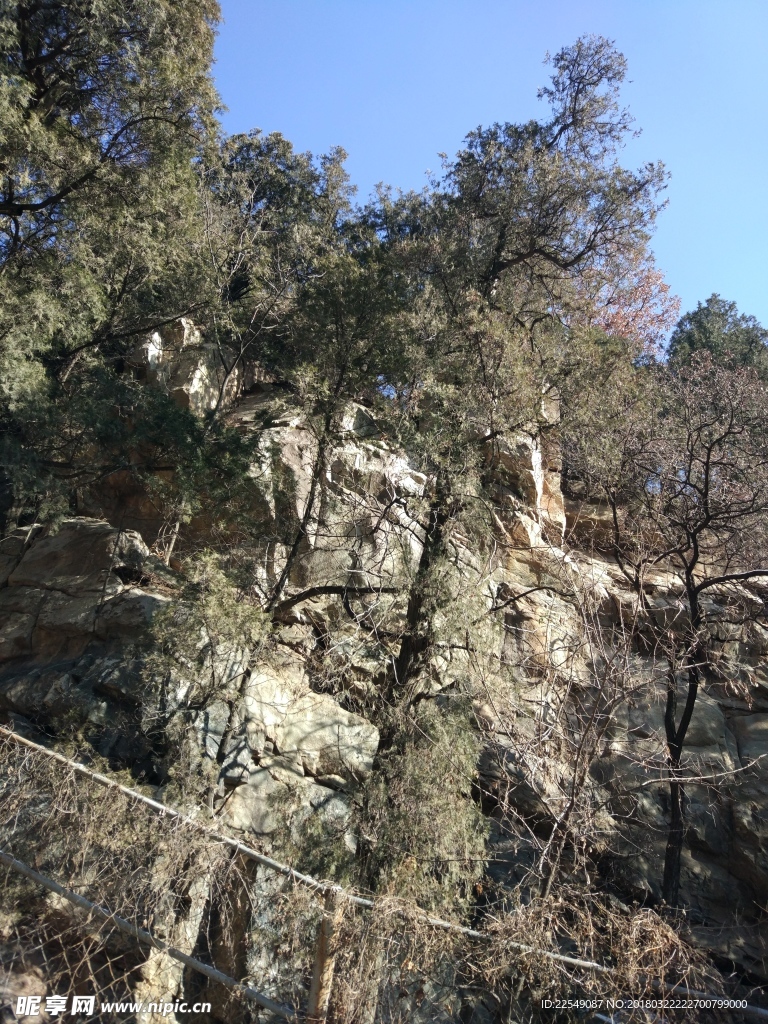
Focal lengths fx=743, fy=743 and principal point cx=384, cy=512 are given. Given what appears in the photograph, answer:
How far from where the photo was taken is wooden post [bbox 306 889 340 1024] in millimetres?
4254

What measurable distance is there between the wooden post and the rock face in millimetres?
3519

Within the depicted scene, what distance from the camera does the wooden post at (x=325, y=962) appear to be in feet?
14.0

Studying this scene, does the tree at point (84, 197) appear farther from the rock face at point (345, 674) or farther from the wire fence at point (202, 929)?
the wire fence at point (202, 929)

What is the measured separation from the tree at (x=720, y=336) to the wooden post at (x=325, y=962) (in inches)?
789

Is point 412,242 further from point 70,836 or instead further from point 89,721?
point 70,836

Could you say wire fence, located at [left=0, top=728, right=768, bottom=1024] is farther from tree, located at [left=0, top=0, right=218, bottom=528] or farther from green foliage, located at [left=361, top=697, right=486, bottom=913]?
tree, located at [left=0, top=0, right=218, bottom=528]

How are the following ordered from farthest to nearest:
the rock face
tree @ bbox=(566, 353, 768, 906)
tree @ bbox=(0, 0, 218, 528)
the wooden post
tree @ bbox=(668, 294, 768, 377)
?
tree @ bbox=(668, 294, 768, 377) → tree @ bbox=(566, 353, 768, 906) → tree @ bbox=(0, 0, 218, 528) → the rock face → the wooden post

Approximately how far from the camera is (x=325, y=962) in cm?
432

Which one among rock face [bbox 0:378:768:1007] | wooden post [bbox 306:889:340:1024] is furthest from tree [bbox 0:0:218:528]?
wooden post [bbox 306:889:340:1024]

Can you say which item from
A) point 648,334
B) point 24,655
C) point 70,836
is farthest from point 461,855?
point 648,334

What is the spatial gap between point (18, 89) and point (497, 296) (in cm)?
795

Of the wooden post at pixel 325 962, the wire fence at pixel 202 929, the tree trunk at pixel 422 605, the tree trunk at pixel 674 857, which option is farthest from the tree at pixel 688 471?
the wooden post at pixel 325 962

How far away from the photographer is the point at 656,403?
546 inches

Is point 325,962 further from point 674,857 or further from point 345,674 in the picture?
point 674,857
